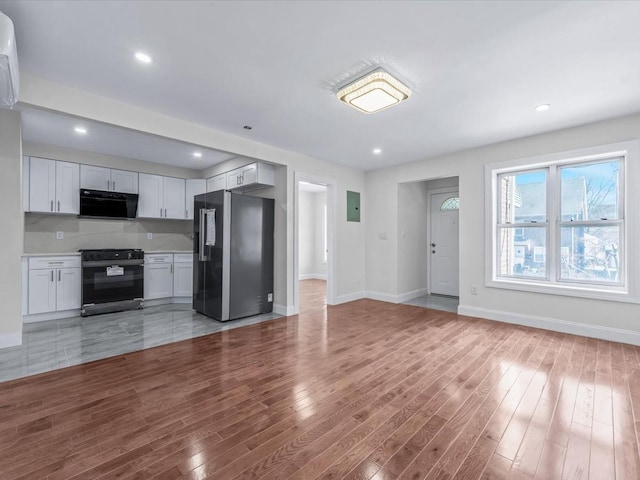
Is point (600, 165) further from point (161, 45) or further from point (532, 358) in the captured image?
point (161, 45)

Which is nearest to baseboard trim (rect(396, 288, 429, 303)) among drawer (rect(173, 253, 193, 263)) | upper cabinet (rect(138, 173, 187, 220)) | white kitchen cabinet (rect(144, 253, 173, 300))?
drawer (rect(173, 253, 193, 263))

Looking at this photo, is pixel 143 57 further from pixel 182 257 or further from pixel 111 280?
pixel 182 257

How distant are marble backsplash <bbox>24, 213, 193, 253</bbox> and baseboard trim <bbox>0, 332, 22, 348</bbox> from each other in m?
1.97

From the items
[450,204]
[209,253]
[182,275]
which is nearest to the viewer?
[209,253]

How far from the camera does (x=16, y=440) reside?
1688mm

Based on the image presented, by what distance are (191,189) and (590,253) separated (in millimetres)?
6411

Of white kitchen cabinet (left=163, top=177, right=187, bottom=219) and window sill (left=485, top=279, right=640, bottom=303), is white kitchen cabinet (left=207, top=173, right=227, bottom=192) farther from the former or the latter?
window sill (left=485, top=279, right=640, bottom=303)

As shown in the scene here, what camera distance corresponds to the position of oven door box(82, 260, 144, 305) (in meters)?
4.36

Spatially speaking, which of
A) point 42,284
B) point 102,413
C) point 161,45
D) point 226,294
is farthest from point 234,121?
point 42,284

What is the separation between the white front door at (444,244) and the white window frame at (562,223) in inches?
59.9

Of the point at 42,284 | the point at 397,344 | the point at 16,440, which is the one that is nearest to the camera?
the point at 16,440

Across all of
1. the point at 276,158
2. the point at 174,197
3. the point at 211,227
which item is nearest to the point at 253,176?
the point at 276,158

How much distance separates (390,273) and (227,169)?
358 cm

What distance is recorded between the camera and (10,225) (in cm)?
303
